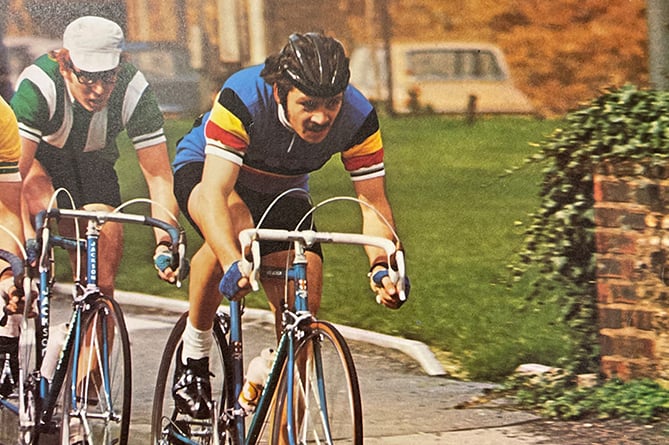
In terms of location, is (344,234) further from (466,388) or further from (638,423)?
(638,423)

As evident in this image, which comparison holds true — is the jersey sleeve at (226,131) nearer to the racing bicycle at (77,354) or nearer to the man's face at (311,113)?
the man's face at (311,113)

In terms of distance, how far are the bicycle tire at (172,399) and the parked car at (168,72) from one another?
3.38 feet

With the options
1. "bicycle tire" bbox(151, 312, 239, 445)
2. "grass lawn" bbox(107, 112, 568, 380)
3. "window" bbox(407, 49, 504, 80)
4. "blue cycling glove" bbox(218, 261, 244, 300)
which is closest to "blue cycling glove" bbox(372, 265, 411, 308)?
"grass lawn" bbox(107, 112, 568, 380)

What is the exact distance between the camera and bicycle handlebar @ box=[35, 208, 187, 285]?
20.5 feet

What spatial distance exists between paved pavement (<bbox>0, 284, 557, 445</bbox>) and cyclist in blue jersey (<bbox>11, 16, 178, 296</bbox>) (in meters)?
0.95

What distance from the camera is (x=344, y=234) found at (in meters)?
5.69

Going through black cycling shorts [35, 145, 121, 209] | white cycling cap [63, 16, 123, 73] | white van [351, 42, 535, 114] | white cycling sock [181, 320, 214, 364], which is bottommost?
white cycling sock [181, 320, 214, 364]

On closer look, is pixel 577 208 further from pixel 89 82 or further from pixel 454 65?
pixel 89 82

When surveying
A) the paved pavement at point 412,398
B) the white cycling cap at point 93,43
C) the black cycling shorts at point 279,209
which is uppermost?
the white cycling cap at point 93,43

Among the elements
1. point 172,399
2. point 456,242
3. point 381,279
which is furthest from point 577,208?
point 172,399

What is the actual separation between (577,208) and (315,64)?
1.34 meters

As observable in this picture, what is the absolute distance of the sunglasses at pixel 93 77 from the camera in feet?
21.7

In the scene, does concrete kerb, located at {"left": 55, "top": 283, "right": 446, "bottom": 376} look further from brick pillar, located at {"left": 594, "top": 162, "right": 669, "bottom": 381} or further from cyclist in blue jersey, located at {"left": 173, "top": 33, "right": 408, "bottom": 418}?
brick pillar, located at {"left": 594, "top": 162, "right": 669, "bottom": 381}

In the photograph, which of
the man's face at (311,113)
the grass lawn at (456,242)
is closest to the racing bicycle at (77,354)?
the grass lawn at (456,242)
